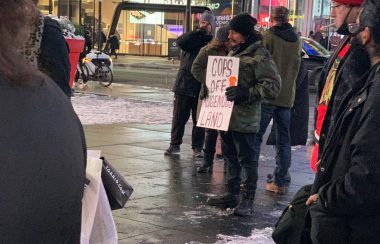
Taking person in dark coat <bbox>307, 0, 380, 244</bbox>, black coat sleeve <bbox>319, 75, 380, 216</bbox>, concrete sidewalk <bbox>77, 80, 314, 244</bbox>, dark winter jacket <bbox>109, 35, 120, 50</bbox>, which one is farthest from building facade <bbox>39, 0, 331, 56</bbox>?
black coat sleeve <bbox>319, 75, 380, 216</bbox>

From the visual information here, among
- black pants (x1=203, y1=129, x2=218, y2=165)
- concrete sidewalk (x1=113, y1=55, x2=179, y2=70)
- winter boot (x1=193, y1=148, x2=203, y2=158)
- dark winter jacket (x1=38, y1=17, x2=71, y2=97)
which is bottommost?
concrete sidewalk (x1=113, y1=55, x2=179, y2=70)

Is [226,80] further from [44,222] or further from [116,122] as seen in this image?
[116,122]

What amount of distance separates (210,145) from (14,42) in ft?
21.2

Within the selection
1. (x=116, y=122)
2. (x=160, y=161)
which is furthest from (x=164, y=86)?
(x=160, y=161)

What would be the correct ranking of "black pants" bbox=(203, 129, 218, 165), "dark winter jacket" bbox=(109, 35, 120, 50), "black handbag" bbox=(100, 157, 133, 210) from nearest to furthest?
1. "black handbag" bbox=(100, 157, 133, 210)
2. "black pants" bbox=(203, 129, 218, 165)
3. "dark winter jacket" bbox=(109, 35, 120, 50)

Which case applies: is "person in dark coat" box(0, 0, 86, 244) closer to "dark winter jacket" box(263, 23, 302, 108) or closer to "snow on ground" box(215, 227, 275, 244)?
"snow on ground" box(215, 227, 275, 244)

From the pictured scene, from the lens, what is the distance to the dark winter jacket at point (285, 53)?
283 inches

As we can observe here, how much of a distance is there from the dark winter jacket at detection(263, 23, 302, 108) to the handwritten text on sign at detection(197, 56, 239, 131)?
0.80 metres

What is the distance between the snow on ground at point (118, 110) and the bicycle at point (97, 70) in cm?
317

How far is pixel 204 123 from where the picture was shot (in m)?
6.81

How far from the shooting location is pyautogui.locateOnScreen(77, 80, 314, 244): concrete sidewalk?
5.53 meters

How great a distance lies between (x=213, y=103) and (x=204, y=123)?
27 centimetres

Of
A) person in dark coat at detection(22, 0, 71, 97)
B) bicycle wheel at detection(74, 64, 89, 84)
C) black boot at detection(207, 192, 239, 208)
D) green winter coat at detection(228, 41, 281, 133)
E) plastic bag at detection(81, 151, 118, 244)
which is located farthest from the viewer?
bicycle wheel at detection(74, 64, 89, 84)

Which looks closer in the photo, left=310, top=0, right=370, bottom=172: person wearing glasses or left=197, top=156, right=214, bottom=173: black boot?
left=310, top=0, right=370, bottom=172: person wearing glasses
